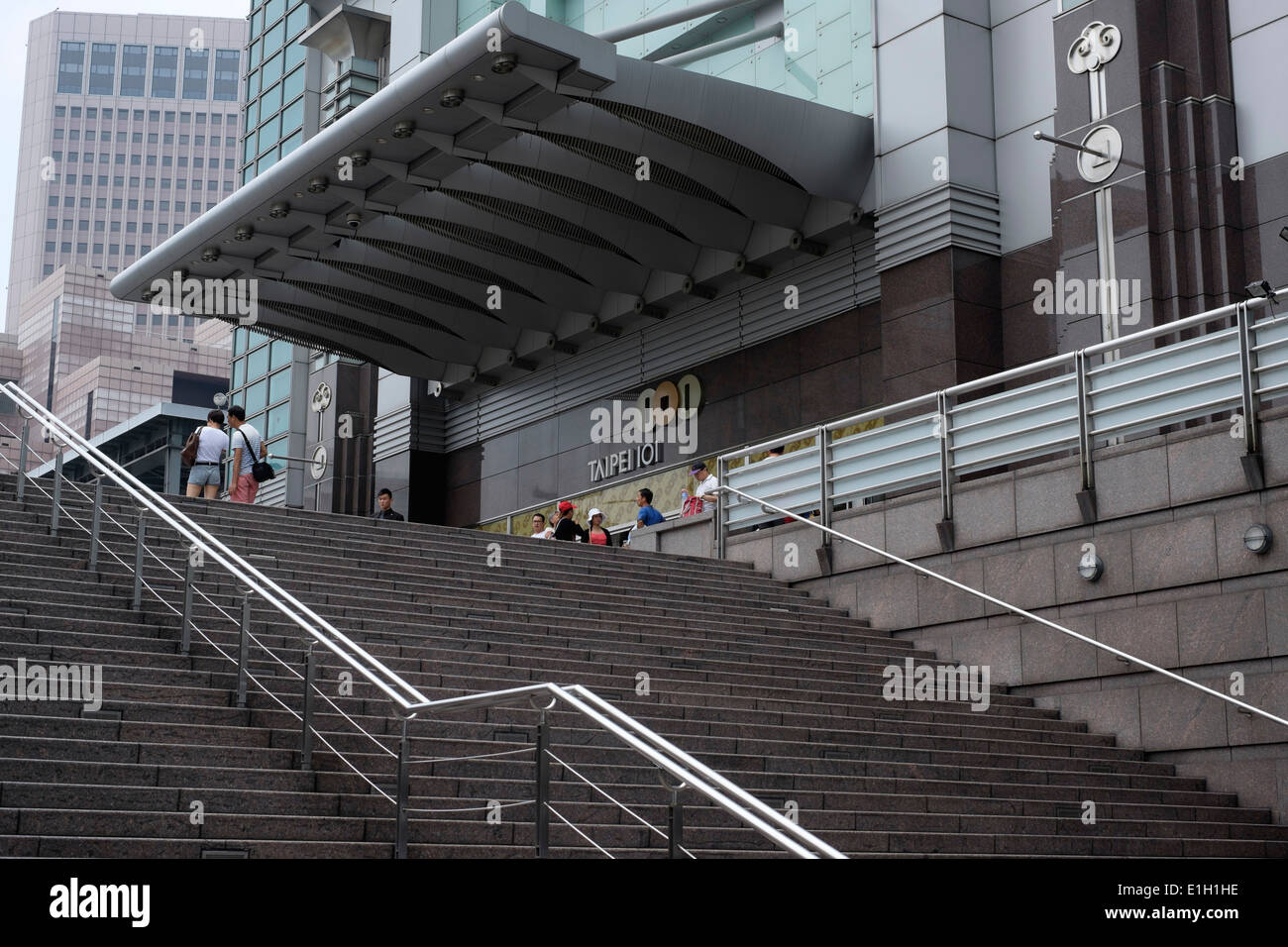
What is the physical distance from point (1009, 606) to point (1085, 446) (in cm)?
158

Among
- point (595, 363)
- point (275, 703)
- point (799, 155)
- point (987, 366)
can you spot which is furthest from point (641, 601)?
point (595, 363)

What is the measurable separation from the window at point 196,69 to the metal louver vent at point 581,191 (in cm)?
13873

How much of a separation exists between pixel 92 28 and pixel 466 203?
5793 inches

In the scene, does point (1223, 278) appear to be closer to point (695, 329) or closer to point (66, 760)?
point (695, 329)

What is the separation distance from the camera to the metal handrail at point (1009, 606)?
11938 mm

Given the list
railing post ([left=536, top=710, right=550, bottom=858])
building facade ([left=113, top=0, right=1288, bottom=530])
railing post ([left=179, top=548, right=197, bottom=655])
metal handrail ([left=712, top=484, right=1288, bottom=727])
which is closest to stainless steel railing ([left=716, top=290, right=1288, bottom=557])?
metal handrail ([left=712, top=484, right=1288, bottom=727])

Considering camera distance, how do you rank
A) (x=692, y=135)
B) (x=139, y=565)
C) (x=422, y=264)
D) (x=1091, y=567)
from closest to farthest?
(x=139, y=565) → (x=1091, y=567) → (x=692, y=135) → (x=422, y=264)

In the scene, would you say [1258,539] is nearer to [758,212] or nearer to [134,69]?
[758,212]

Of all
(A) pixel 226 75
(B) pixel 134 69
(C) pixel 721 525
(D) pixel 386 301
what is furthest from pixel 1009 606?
(B) pixel 134 69

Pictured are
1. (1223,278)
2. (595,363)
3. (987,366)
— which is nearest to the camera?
(1223,278)

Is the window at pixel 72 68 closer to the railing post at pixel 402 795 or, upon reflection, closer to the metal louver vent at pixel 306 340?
the metal louver vent at pixel 306 340

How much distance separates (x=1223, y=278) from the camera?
17.1 metres

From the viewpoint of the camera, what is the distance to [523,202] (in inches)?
918
